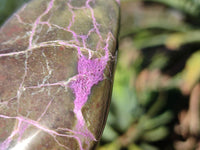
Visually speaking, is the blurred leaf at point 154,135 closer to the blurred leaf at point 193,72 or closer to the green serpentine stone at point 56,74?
the blurred leaf at point 193,72

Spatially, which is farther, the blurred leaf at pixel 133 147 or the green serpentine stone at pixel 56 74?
the blurred leaf at pixel 133 147

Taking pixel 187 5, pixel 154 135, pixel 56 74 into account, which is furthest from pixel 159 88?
pixel 56 74

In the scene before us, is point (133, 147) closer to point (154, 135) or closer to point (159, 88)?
point (154, 135)

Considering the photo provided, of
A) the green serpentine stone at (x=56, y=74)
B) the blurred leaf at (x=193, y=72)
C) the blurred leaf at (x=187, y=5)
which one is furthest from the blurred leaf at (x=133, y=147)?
the green serpentine stone at (x=56, y=74)

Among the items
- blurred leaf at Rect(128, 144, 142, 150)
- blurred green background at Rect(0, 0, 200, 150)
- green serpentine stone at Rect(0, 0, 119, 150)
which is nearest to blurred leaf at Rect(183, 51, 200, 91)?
blurred green background at Rect(0, 0, 200, 150)

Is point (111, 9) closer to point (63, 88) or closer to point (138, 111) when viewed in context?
point (63, 88)
